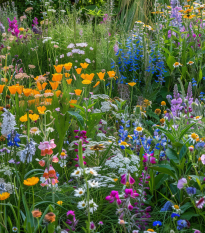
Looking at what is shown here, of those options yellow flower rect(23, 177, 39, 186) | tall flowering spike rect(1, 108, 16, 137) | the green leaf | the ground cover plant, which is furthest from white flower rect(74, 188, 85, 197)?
the green leaf

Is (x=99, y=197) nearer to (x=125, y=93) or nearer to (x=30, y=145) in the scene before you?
(x=30, y=145)

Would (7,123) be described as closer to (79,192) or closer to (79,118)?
(79,192)

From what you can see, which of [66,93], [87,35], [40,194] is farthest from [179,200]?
[87,35]

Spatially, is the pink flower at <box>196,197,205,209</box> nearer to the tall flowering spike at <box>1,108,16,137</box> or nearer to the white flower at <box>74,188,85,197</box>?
the white flower at <box>74,188,85,197</box>

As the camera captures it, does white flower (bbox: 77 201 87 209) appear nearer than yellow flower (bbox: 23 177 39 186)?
No

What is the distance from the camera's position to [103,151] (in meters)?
2.05

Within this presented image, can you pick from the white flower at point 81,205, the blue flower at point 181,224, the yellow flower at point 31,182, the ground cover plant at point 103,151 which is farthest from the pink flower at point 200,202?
the yellow flower at point 31,182

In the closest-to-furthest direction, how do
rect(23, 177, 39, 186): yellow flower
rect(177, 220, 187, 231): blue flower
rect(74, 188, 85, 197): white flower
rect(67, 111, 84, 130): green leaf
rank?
rect(23, 177, 39, 186): yellow flower → rect(74, 188, 85, 197): white flower → rect(177, 220, 187, 231): blue flower → rect(67, 111, 84, 130): green leaf

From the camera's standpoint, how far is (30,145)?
1303 millimetres

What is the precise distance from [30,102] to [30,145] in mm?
1029

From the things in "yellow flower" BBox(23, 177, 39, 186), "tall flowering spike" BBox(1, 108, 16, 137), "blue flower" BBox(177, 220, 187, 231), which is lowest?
"blue flower" BBox(177, 220, 187, 231)

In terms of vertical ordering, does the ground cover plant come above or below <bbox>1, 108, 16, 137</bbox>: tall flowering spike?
below

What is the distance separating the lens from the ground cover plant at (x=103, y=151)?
51.6 inches

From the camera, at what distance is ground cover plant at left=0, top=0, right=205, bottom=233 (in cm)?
131
